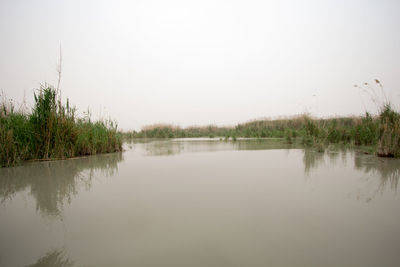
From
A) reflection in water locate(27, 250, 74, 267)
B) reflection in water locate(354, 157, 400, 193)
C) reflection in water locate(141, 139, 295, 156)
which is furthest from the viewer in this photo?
reflection in water locate(141, 139, 295, 156)

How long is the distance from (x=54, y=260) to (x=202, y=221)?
913mm

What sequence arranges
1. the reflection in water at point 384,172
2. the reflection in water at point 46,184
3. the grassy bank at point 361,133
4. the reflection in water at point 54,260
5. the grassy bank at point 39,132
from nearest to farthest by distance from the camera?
1. the reflection in water at point 54,260
2. the reflection in water at point 46,184
3. the reflection in water at point 384,172
4. the grassy bank at point 39,132
5. the grassy bank at point 361,133

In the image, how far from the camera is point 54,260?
1015 millimetres

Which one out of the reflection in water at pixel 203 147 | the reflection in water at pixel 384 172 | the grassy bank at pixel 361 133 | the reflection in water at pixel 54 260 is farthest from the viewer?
the reflection in water at pixel 203 147

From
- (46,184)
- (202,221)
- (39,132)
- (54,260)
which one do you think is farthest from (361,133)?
(39,132)

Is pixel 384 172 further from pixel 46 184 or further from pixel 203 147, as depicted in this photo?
pixel 203 147

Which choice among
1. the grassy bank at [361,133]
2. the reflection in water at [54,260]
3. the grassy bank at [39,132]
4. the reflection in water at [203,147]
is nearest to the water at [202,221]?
the reflection in water at [54,260]

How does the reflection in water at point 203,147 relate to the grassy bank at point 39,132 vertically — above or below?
below

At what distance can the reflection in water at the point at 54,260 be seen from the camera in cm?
99

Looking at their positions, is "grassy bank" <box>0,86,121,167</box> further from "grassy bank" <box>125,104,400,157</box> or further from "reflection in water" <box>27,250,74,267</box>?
"grassy bank" <box>125,104,400,157</box>

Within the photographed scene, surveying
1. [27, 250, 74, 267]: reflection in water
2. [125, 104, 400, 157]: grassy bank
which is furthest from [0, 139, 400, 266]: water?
[125, 104, 400, 157]: grassy bank

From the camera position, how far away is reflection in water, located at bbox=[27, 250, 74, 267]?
3.24ft

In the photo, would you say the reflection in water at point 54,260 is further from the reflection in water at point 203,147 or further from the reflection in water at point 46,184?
the reflection in water at point 203,147

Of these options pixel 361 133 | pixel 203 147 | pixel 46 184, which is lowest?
pixel 46 184
